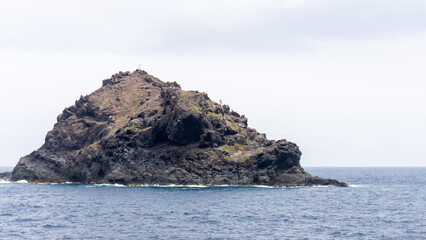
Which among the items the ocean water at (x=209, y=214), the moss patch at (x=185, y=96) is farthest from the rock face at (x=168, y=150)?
the ocean water at (x=209, y=214)

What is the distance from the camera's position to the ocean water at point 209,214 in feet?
202

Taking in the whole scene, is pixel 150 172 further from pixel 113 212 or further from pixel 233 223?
pixel 233 223

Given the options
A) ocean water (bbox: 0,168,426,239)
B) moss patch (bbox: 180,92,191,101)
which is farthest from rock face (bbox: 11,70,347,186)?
ocean water (bbox: 0,168,426,239)

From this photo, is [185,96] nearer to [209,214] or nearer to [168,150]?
[168,150]

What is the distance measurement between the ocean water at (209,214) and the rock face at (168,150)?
44.2ft

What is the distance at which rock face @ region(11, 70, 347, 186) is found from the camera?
13062 cm

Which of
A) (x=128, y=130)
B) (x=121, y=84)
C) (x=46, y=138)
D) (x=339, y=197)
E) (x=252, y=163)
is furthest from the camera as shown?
(x=121, y=84)

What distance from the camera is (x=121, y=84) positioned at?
176 metres

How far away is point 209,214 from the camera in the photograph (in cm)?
7812

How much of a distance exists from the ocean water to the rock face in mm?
13475

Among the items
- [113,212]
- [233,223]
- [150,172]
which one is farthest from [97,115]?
[233,223]

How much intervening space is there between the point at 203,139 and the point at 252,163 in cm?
1555

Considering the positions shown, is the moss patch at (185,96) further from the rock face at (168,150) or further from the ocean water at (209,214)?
the ocean water at (209,214)

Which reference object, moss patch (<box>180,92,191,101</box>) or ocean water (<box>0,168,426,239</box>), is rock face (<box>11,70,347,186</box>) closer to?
moss patch (<box>180,92,191,101</box>)
